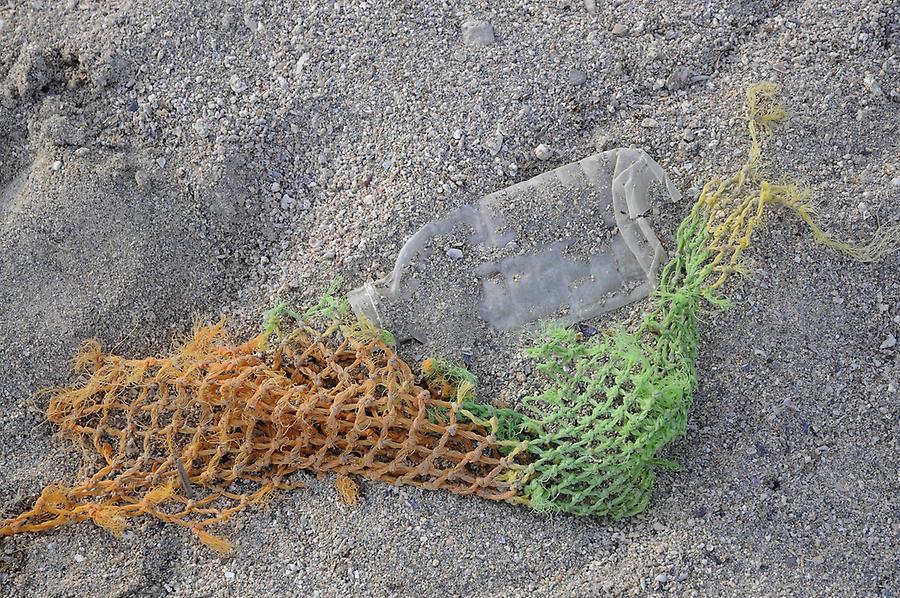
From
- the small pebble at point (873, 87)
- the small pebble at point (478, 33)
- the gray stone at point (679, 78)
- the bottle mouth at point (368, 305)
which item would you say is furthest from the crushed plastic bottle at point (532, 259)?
the small pebble at point (873, 87)

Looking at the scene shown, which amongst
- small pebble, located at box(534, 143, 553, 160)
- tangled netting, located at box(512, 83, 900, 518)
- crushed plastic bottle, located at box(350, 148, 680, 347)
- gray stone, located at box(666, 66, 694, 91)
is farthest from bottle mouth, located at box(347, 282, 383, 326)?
gray stone, located at box(666, 66, 694, 91)

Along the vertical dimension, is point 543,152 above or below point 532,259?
above

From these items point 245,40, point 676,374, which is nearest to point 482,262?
point 676,374

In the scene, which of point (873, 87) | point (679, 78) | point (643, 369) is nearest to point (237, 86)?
point (679, 78)

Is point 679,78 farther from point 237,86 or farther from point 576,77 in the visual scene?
point 237,86

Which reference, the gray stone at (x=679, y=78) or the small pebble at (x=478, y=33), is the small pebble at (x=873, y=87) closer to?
the gray stone at (x=679, y=78)

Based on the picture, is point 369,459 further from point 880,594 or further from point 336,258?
point 880,594
